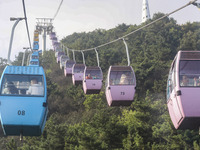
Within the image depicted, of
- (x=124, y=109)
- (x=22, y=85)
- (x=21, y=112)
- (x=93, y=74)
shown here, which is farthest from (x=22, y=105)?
(x=124, y=109)

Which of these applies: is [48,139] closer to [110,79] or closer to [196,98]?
[110,79]

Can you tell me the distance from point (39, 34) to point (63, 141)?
40.6 metres

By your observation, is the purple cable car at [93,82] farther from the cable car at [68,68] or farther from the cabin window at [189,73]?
the cable car at [68,68]

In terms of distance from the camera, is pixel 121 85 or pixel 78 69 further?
pixel 78 69

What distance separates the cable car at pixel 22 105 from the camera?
12225 millimetres

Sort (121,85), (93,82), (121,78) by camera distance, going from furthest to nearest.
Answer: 1. (93,82)
2. (121,78)
3. (121,85)

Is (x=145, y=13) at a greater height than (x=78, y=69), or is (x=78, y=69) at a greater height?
(x=145, y=13)

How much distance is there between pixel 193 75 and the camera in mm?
10016

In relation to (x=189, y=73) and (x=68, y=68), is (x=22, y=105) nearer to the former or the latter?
(x=189, y=73)

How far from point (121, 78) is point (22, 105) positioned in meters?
4.82

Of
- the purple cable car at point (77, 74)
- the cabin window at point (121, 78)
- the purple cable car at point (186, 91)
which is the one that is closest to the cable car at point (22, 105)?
the cabin window at point (121, 78)

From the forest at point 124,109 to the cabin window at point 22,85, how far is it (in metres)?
17.8

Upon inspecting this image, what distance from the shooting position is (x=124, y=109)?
142 ft

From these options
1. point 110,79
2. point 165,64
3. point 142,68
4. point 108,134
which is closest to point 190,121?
point 110,79
